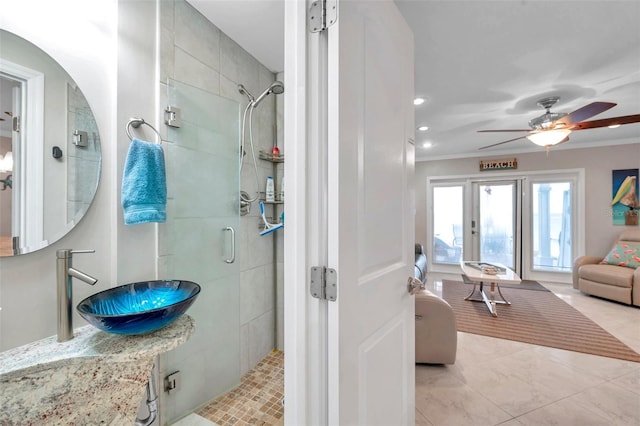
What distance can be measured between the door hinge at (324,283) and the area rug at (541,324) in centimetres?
277

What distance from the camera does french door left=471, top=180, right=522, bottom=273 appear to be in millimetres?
4996

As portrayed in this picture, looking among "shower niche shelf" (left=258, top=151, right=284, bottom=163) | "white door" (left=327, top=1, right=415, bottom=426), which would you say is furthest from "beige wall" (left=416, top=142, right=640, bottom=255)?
"white door" (left=327, top=1, right=415, bottom=426)

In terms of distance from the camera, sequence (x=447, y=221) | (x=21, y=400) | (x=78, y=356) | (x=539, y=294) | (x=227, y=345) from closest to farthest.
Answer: (x=21, y=400) < (x=78, y=356) < (x=227, y=345) < (x=539, y=294) < (x=447, y=221)

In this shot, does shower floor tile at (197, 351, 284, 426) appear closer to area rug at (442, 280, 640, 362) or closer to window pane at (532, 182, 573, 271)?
area rug at (442, 280, 640, 362)

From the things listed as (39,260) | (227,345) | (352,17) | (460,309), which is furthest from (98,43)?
(460,309)

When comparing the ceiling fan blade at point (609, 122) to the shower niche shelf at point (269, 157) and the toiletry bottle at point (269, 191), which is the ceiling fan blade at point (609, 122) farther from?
the toiletry bottle at point (269, 191)

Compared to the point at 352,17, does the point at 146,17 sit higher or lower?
higher

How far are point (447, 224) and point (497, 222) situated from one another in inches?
34.5

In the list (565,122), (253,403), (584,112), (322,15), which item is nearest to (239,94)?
(322,15)

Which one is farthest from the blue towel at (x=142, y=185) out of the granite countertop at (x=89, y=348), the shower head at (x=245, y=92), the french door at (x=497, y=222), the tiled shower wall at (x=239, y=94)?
the french door at (x=497, y=222)

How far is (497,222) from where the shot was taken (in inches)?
204

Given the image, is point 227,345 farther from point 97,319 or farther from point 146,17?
point 146,17

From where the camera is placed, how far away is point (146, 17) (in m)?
1.44

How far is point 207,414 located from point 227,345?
1.28 ft
